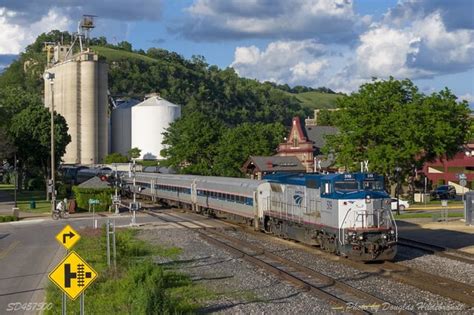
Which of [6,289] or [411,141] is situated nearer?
[6,289]

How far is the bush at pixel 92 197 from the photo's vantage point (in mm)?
62062

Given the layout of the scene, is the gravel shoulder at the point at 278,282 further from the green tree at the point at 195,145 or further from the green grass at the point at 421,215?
the green tree at the point at 195,145

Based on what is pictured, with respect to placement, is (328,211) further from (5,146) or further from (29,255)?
(5,146)

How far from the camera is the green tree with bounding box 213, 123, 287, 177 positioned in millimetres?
92250

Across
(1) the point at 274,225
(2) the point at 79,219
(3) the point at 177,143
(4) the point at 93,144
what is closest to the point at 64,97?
(4) the point at 93,144

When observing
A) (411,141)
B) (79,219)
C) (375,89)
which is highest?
(375,89)

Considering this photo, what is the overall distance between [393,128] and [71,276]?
5566 cm

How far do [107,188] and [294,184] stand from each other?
3371 centimetres

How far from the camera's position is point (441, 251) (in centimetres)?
3138

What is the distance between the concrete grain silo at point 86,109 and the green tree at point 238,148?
Answer: 51427mm

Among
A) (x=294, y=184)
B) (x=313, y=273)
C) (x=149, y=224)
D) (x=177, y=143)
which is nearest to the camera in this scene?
(x=313, y=273)

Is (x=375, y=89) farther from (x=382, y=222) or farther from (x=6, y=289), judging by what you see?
(x=6, y=289)

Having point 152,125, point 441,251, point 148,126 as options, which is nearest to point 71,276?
point 441,251

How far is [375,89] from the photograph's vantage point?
69125mm
